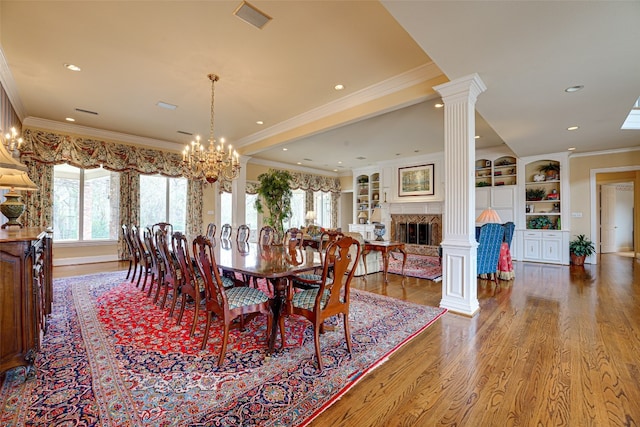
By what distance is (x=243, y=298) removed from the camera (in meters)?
2.20

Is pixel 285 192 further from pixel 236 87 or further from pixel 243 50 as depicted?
pixel 243 50

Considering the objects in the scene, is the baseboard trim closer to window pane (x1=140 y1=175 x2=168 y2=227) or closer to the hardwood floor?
window pane (x1=140 y1=175 x2=168 y2=227)

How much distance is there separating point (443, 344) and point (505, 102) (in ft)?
11.0

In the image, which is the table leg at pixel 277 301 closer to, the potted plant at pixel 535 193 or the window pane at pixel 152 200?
the window pane at pixel 152 200

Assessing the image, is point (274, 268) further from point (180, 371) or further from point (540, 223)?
point (540, 223)

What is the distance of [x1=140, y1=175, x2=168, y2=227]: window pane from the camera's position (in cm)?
685

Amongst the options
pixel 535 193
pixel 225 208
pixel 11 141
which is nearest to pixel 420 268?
pixel 535 193

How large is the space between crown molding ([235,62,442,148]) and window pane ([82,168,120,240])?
3.83 metres

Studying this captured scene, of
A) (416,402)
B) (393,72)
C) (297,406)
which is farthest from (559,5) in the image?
(297,406)

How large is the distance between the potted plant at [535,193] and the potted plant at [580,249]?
124 centimetres

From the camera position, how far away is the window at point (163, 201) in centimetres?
689

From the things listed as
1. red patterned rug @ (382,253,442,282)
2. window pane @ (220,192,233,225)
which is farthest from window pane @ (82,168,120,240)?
red patterned rug @ (382,253,442,282)

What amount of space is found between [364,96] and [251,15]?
210 centimetres

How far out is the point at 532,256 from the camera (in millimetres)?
7059
